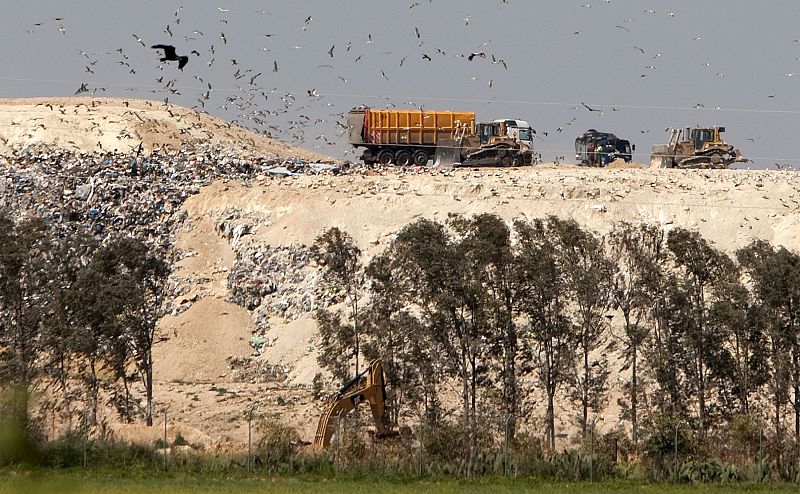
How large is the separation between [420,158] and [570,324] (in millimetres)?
27159

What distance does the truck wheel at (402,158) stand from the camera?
6281cm

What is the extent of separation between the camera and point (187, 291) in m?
50.4

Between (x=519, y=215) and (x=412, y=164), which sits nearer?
(x=519, y=215)

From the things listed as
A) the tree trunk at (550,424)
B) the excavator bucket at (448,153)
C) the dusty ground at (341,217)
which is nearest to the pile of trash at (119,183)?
the dusty ground at (341,217)

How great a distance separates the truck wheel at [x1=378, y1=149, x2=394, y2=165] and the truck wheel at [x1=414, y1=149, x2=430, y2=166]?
1178 millimetres

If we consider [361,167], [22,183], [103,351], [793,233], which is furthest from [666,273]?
[22,183]

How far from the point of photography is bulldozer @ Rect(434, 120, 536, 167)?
62.1 m

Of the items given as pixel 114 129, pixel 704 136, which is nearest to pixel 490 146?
pixel 704 136

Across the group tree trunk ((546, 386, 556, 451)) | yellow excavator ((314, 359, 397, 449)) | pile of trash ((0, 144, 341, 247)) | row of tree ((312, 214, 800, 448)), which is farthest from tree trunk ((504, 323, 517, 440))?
pile of trash ((0, 144, 341, 247))

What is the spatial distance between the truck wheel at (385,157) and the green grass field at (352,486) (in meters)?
35.2

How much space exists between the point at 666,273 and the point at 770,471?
9.84 m

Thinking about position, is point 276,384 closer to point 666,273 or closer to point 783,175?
point 666,273

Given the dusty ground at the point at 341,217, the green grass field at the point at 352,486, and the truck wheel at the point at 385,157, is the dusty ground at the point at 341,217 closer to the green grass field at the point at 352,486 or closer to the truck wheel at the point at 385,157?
the truck wheel at the point at 385,157

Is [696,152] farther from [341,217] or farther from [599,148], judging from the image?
[341,217]
